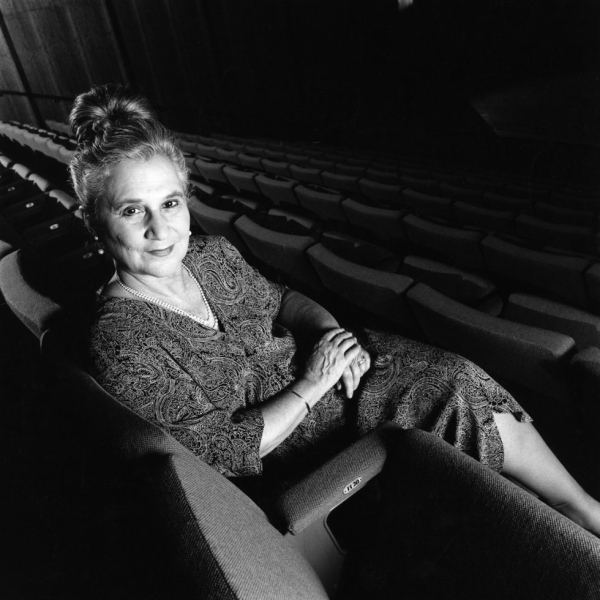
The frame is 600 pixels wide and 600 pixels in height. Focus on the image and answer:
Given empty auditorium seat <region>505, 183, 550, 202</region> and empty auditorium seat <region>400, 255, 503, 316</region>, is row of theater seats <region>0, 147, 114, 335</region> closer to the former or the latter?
empty auditorium seat <region>400, 255, 503, 316</region>

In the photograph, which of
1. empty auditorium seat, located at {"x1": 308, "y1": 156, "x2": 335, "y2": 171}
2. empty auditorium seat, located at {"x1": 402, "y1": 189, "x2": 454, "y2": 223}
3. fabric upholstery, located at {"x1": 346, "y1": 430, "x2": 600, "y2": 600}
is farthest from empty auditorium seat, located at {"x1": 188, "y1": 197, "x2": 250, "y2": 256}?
empty auditorium seat, located at {"x1": 308, "y1": 156, "x2": 335, "y2": 171}

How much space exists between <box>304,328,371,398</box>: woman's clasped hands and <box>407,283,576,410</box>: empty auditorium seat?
0.11m

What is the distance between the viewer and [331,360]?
1.37ft

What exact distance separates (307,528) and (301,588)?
0.07m

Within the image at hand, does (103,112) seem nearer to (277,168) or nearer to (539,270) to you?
(539,270)

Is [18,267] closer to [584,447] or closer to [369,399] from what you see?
[369,399]

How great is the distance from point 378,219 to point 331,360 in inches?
22.7

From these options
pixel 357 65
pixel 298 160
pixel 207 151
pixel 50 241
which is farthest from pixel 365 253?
pixel 357 65

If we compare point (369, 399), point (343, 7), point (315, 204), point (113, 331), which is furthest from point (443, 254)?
point (343, 7)

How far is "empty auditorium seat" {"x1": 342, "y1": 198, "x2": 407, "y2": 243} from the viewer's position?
90cm

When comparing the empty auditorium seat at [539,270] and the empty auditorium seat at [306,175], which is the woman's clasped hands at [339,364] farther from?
the empty auditorium seat at [306,175]

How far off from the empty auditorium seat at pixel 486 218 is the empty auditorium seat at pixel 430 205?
0.8 inches

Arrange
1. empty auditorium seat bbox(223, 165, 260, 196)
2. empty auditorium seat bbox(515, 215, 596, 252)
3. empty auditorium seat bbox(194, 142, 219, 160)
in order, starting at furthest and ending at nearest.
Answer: empty auditorium seat bbox(194, 142, 219, 160) → empty auditorium seat bbox(223, 165, 260, 196) → empty auditorium seat bbox(515, 215, 596, 252)

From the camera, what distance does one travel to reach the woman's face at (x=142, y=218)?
1.31 ft
